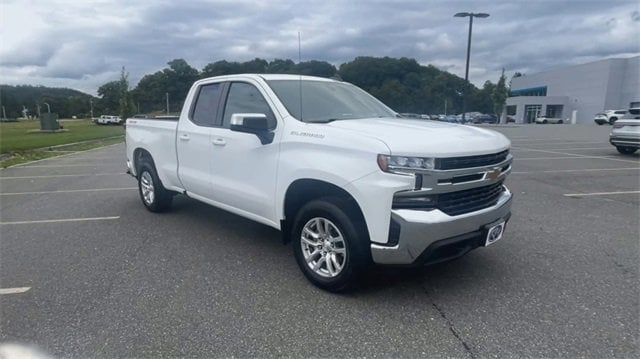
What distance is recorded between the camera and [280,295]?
11.5 feet

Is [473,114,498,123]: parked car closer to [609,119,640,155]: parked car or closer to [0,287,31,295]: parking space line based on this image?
[609,119,640,155]: parked car

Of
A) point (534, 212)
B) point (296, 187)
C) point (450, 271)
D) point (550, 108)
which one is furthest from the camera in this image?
point (550, 108)

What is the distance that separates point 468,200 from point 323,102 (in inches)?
70.7

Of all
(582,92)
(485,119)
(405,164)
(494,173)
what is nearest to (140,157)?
(405,164)

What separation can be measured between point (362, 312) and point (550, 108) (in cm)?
7583

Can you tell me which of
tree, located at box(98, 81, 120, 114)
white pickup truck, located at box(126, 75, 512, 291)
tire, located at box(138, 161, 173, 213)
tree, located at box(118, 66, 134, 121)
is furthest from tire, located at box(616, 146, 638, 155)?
tree, located at box(98, 81, 120, 114)

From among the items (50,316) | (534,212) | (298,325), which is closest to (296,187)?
(298,325)

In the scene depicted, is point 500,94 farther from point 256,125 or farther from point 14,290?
point 14,290

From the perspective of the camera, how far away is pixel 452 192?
3145 mm

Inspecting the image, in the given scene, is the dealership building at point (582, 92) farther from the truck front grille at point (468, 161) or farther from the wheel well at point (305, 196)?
the wheel well at point (305, 196)

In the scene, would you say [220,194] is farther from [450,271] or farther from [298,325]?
[450,271]

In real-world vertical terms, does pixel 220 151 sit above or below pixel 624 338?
above

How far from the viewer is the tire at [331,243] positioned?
10.6 ft

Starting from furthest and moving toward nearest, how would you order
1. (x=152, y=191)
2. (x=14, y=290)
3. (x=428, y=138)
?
(x=152, y=191) → (x=14, y=290) → (x=428, y=138)
